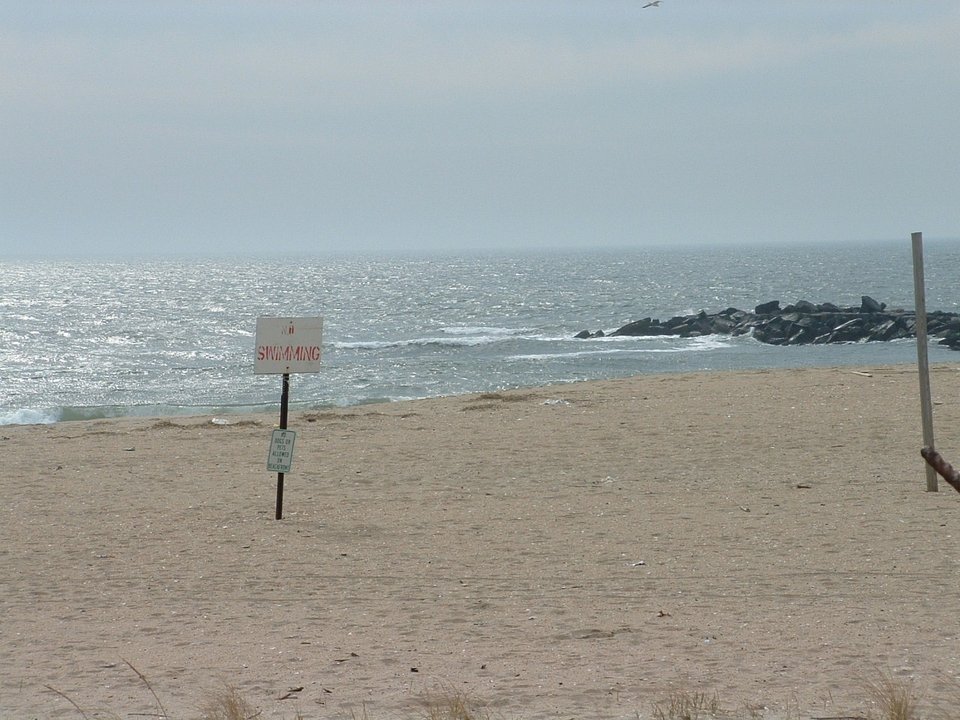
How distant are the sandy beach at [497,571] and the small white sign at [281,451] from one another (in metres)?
0.54

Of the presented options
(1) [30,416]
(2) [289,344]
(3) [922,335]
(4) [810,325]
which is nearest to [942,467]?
(3) [922,335]

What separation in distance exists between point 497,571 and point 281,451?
9.86 feet

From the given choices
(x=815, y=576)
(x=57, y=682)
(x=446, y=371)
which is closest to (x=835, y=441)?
(x=815, y=576)

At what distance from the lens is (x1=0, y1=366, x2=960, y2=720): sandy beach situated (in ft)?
19.3

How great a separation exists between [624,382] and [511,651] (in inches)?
697

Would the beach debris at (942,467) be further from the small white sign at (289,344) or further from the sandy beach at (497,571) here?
the small white sign at (289,344)

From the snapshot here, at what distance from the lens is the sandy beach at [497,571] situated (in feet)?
19.3

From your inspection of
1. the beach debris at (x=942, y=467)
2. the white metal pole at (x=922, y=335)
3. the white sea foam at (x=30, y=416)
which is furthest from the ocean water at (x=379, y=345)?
the beach debris at (x=942, y=467)

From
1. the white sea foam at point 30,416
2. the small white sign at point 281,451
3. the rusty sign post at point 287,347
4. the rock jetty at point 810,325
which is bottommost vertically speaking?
the white sea foam at point 30,416

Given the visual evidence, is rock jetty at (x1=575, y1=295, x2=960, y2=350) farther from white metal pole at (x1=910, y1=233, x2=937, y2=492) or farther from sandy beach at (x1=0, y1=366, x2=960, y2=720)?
white metal pole at (x1=910, y1=233, x2=937, y2=492)

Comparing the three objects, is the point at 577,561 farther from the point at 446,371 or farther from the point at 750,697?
the point at 446,371

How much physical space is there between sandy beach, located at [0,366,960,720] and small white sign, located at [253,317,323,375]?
1439 millimetres

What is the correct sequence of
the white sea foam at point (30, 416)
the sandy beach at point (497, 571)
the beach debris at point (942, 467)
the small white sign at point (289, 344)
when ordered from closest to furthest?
the beach debris at point (942, 467), the sandy beach at point (497, 571), the small white sign at point (289, 344), the white sea foam at point (30, 416)

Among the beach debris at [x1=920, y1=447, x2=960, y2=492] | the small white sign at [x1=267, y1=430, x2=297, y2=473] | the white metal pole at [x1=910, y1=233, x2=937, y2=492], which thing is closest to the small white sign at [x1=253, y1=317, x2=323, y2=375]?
the small white sign at [x1=267, y1=430, x2=297, y2=473]
